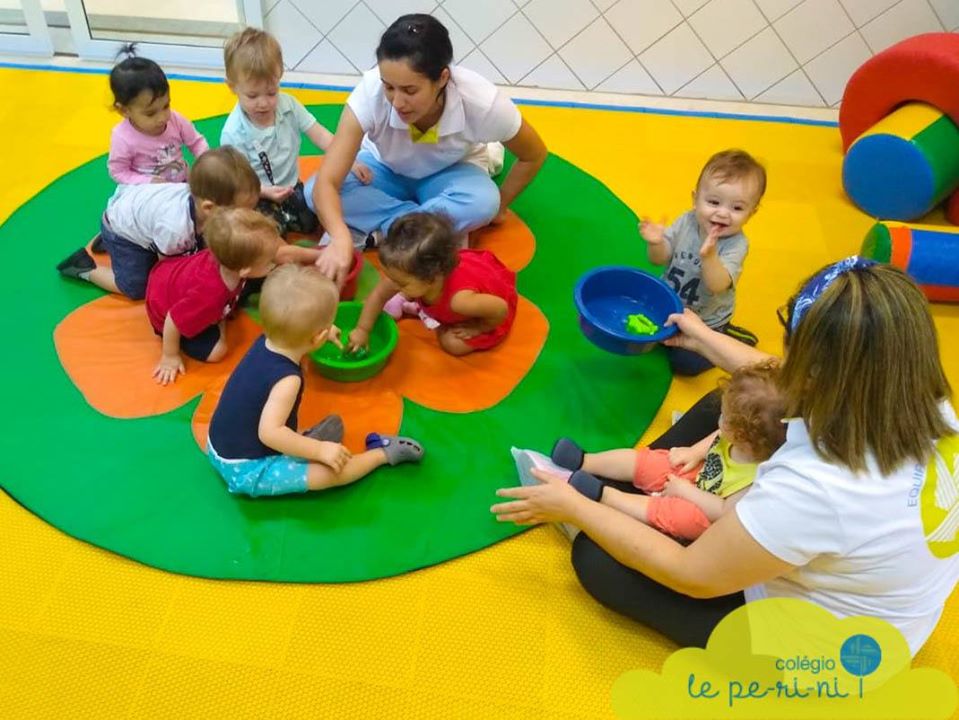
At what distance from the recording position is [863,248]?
2.88 metres

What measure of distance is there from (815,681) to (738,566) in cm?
36

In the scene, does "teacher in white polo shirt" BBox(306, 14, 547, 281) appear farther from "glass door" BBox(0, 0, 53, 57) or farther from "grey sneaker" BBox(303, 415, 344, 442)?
"glass door" BBox(0, 0, 53, 57)

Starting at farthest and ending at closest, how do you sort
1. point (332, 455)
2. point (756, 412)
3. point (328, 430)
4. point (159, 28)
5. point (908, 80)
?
point (159, 28)
point (908, 80)
point (328, 430)
point (332, 455)
point (756, 412)

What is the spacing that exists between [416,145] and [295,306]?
1.01 metres

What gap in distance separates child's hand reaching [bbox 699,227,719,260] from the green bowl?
95cm

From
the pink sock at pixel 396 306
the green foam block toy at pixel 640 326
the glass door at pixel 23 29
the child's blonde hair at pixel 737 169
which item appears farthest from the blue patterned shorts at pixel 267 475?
the glass door at pixel 23 29

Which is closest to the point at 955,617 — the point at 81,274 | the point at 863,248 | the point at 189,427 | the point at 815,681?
the point at 815,681

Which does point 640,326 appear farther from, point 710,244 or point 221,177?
point 221,177

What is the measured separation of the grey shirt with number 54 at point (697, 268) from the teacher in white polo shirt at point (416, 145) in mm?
672

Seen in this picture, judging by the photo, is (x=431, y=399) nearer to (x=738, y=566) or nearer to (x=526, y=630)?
(x=526, y=630)

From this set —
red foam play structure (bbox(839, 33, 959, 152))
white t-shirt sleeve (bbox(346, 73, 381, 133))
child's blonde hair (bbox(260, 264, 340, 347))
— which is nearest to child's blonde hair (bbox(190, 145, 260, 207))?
white t-shirt sleeve (bbox(346, 73, 381, 133))

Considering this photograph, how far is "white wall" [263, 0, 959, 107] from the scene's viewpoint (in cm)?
362

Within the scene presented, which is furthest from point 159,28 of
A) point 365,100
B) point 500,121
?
point 500,121

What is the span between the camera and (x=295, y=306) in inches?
75.1
